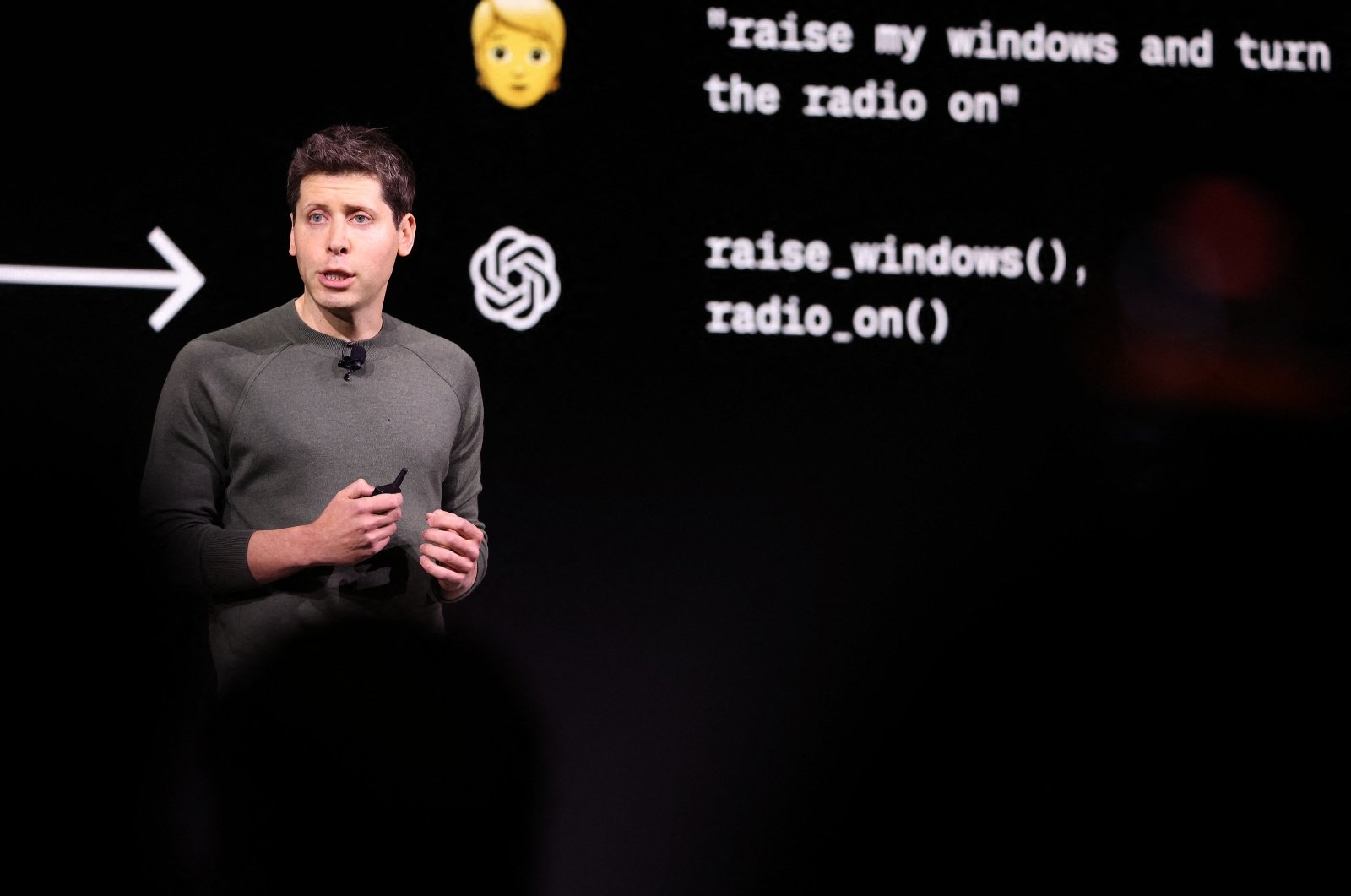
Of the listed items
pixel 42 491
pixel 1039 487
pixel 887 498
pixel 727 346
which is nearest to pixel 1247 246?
pixel 1039 487

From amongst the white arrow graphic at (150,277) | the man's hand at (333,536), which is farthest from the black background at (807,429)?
the man's hand at (333,536)

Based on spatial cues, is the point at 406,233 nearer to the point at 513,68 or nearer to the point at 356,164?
the point at 356,164

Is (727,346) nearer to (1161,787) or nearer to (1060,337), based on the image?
(1060,337)

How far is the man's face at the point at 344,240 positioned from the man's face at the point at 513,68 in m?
0.40

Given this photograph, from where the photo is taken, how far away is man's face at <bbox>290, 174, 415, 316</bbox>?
242cm

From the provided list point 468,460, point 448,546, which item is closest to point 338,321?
point 468,460

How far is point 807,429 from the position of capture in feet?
9.05

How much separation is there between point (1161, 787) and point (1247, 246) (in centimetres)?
116

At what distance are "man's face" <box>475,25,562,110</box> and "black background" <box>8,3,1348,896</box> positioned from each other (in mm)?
36

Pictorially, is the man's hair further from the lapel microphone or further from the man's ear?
the lapel microphone

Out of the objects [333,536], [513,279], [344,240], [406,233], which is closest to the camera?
[333,536]

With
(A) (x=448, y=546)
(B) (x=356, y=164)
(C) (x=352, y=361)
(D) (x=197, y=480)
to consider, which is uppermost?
(B) (x=356, y=164)

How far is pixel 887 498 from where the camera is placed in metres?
2.77

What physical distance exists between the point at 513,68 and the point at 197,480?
41.1 inches
